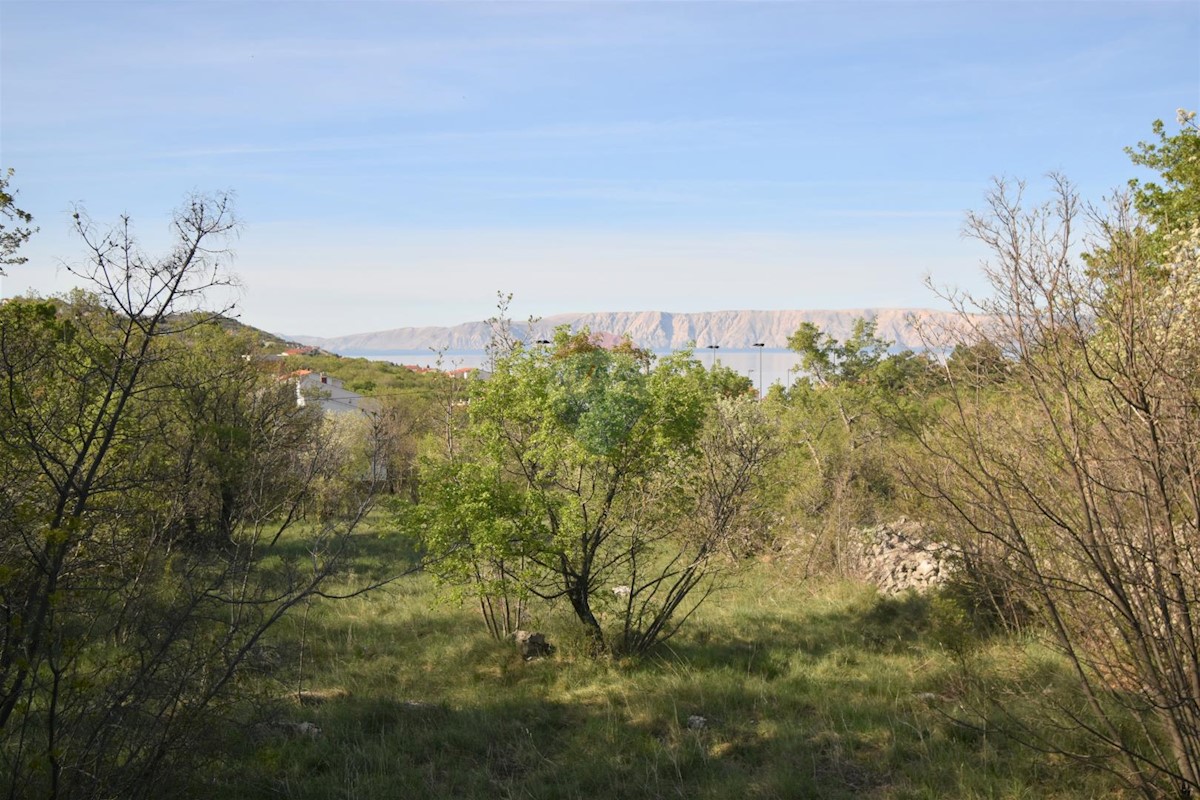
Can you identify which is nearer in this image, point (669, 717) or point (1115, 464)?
point (1115, 464)

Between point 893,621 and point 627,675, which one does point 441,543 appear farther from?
point 893,621

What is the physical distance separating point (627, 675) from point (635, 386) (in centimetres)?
375

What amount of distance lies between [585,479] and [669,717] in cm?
335

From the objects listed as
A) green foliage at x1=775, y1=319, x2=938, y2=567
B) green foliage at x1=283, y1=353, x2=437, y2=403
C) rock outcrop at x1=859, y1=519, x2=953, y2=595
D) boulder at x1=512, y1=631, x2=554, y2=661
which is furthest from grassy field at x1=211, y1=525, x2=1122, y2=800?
green foliage at x1=283, y1=353, x2=437, y2=403

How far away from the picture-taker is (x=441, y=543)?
10070 millimetres

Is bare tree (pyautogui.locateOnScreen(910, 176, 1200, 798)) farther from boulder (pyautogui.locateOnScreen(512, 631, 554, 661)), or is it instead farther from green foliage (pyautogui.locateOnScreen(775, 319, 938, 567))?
green foliage (pyautogui.locateOnScreen(775, 319, 938, 567))

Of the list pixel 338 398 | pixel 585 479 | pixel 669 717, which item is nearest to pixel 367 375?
pixel 338 398

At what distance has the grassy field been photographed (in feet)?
22.0

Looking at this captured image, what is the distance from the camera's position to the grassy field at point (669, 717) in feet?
22.0

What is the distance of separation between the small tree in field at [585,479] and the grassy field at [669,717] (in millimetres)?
1302

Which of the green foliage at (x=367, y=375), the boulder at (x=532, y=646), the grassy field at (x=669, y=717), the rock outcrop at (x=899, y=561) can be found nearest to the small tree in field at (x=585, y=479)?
the boulder at (x=532, y=646)

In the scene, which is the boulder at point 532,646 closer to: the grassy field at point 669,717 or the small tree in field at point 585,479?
the grassy field at point 669,717

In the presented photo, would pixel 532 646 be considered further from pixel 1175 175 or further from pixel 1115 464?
pixel 1175 175

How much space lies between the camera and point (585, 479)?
10.5 meters
